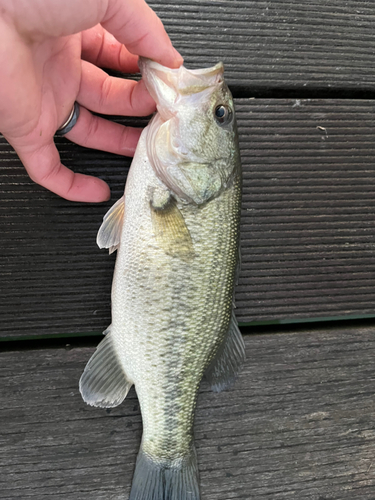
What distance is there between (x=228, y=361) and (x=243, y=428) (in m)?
0.34

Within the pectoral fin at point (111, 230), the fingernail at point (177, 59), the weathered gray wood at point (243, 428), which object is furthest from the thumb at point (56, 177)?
the weathered gray wood at point (243, 428)

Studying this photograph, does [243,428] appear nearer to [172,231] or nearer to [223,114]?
[172,231]

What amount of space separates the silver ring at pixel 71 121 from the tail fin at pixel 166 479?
1.01 m

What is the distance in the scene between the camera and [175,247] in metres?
0.85

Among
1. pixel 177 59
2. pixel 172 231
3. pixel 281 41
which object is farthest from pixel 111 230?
pixel 281 41

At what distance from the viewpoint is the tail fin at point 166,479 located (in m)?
0.99

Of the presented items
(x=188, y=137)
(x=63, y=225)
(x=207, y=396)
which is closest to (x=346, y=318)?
(x=207, y=396)

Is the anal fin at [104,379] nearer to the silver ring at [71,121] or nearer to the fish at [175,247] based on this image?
the fish at [175,247]

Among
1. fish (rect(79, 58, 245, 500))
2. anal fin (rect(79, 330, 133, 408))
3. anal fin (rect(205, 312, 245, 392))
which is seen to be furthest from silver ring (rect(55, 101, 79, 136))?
anal fin (rect(205, 312, 245, 392))

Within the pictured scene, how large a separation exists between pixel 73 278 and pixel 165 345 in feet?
1.43

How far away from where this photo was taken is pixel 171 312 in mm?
875

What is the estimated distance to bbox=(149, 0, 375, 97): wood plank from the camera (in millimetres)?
1116

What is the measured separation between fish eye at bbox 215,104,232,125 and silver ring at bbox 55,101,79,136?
1.41 feet

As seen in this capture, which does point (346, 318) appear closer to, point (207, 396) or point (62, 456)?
point (207, 396)
